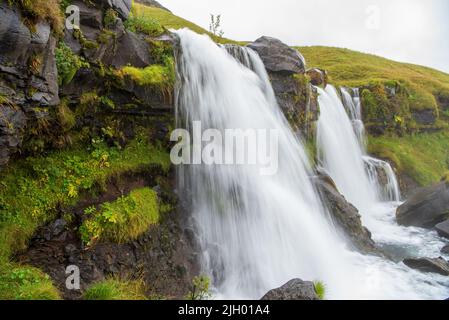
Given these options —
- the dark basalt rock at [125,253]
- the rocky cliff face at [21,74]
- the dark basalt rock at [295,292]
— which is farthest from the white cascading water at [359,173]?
the rocky cliff face at [21,74]

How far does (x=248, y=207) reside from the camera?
10.2m

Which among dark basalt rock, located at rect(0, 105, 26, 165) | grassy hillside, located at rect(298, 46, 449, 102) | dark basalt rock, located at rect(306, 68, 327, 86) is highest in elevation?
grassy hillside, located at rect(298, 46, 449, 102)

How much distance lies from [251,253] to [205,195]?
2.12 metres

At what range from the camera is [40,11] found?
632 centimetres

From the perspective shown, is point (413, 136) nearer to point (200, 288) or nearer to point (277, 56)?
point (277, 56)

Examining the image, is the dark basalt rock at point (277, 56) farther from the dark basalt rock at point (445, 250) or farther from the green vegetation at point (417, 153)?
the green vegetation at point (417, 153)

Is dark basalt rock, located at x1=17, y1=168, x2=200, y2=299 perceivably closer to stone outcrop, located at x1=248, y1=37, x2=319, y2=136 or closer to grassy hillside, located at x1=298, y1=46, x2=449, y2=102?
stone outcrop, located at x1=248, y1=37, x2=319, y2=136

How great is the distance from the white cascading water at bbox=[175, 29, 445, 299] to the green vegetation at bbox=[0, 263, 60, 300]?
160 inches

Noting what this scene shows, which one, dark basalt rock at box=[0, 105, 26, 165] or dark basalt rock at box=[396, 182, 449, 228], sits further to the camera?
dark basalt rock at box=[396, 182, 449, 228]

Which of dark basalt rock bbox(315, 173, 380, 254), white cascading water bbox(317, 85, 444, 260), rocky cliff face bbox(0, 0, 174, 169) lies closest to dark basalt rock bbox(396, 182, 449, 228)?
white cascading water bbox(317, 85, 444, 260)

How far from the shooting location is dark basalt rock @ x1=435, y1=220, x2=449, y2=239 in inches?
549

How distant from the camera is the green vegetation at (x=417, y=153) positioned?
22.8 metres
